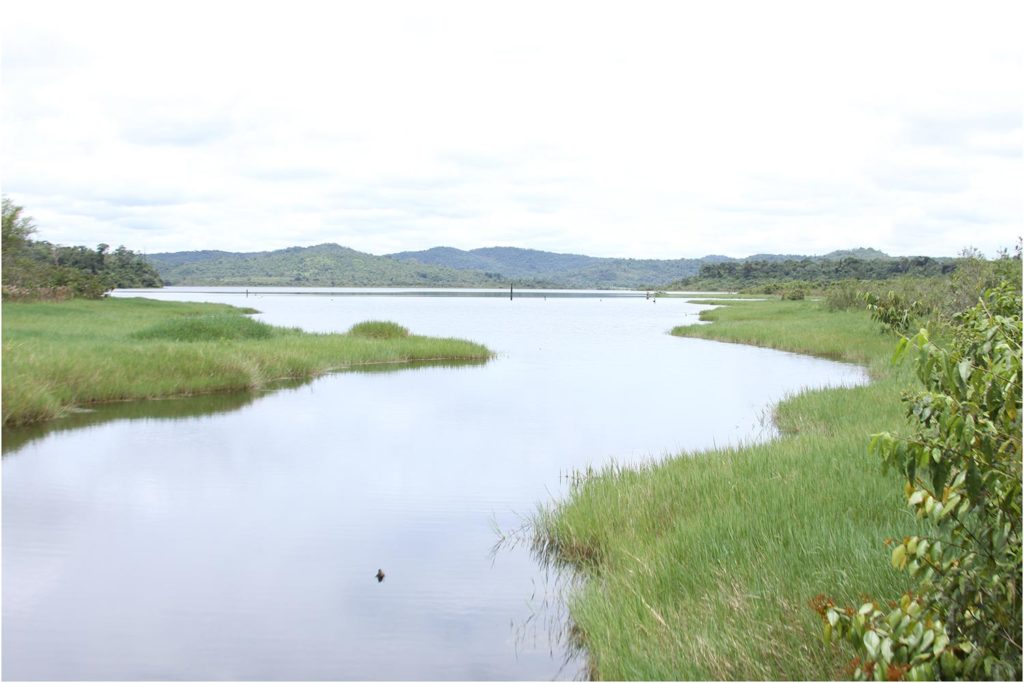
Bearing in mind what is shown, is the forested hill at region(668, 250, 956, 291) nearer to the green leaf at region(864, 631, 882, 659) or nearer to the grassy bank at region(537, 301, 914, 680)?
the grassy bank at region(537, 301, 914, 680)

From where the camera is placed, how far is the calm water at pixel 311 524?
27.8 ft

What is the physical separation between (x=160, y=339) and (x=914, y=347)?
30225mm

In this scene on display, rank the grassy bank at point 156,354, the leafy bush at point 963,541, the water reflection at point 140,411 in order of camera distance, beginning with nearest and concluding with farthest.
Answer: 1. the leafy bush at point 963,541
2. the water reflection at point 140,411
3. the grassy bank at point 156,354

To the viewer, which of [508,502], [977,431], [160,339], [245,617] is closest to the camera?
[977,431]

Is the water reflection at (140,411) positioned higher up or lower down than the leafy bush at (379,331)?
lower down

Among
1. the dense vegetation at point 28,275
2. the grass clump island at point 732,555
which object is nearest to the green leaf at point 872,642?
the grass clump island at point 732,555

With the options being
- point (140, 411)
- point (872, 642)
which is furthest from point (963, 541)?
point (140, 411)

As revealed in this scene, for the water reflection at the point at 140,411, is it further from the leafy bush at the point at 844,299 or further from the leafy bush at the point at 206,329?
the leafy bush at the point at 844,299

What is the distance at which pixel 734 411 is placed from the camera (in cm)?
2317

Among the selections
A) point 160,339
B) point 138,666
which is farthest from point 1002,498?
point 160,339

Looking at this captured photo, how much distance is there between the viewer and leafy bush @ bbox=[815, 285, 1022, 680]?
451 cm

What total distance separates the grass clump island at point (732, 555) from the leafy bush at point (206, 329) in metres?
22.5

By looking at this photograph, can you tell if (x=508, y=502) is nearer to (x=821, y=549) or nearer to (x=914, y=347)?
(x=821, y=549)

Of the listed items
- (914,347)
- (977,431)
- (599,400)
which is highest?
(914,347)
